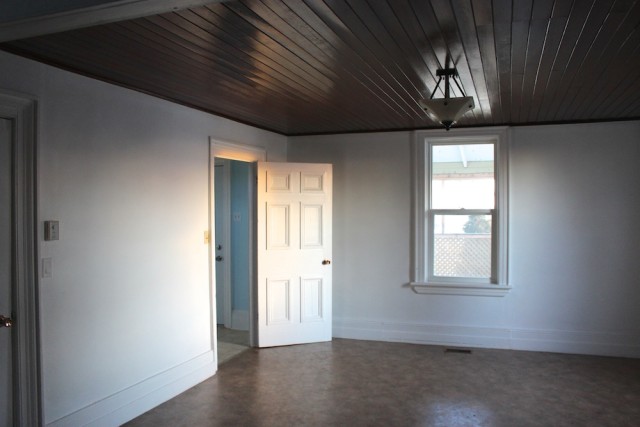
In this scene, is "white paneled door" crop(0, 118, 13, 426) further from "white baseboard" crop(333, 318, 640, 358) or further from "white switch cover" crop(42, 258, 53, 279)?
"white baseboard" crop(333, 318, 640, 358)

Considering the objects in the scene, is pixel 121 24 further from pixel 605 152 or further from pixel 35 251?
→ pixel 605 152

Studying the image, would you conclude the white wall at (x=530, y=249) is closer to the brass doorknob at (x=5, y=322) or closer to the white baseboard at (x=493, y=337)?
the white baseboard at (x=493, y=337)

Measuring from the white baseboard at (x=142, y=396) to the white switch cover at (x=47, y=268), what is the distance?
33.8 inches

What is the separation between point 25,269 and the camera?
2.73 m

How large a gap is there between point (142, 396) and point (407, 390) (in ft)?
6.69

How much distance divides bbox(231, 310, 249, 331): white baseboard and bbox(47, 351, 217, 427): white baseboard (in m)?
1.50

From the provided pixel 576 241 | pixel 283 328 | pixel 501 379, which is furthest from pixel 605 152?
pixel 283 328

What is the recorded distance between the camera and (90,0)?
186cm

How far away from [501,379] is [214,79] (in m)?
3.37

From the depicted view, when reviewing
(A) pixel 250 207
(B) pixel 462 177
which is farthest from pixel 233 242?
(B) pixel 462 177

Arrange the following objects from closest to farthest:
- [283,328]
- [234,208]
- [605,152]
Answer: [605,152]
[283,328]
[234,208]

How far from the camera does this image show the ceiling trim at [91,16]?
175 centimetres

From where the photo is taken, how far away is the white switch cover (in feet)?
9.22

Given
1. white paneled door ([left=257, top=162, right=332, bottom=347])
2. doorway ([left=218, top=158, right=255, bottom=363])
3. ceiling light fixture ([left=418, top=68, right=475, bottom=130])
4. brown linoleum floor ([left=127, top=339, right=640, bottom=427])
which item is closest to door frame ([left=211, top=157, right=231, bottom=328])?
doorway ([left=218, top=158, right=255, bottom=363])
